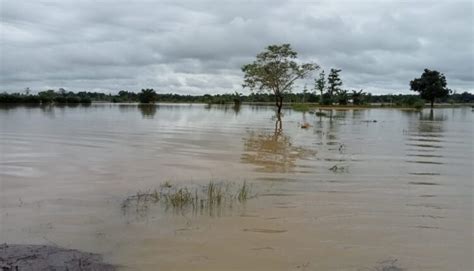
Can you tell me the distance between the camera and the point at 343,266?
15.1ft

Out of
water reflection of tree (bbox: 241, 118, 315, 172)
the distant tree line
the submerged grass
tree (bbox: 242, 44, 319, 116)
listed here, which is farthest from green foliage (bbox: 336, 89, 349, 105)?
the submerged grass

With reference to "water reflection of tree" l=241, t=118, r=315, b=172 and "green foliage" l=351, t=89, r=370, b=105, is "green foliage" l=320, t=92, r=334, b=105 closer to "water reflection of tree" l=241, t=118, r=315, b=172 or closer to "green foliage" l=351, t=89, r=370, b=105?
"green foliage" l=351, t=89, r=370, b=105

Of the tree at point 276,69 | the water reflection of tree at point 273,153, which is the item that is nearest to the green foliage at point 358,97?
the tree at point 276,69

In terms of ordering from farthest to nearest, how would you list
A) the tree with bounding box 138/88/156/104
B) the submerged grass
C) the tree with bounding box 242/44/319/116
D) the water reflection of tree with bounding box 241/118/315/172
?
the tree with bounding box 138/88/156/104 < the tree with bounding box 242/44/319/116 < the water reflection of tree with bounding box 241/118/315/172 < the submerged grass

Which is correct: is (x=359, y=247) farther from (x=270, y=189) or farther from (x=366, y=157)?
(x=366, y=157)

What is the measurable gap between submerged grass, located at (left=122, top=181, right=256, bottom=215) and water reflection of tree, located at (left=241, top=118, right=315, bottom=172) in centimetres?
269

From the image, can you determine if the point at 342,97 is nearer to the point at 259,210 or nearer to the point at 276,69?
the point at 276,69

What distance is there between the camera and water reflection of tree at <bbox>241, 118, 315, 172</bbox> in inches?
428

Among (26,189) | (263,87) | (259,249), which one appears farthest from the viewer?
(263,87)

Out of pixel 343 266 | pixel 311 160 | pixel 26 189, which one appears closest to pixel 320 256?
pixel 343 266

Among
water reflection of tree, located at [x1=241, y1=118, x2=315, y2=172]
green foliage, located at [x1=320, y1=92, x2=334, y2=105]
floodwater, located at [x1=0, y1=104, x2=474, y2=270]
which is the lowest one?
floodwater, located at [x1=0, y1=104, x2=474, y2=270]

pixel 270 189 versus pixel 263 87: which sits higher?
pixel 263 87

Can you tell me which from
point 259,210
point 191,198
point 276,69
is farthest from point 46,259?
point 276,69

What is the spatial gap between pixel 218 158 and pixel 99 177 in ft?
12.4
